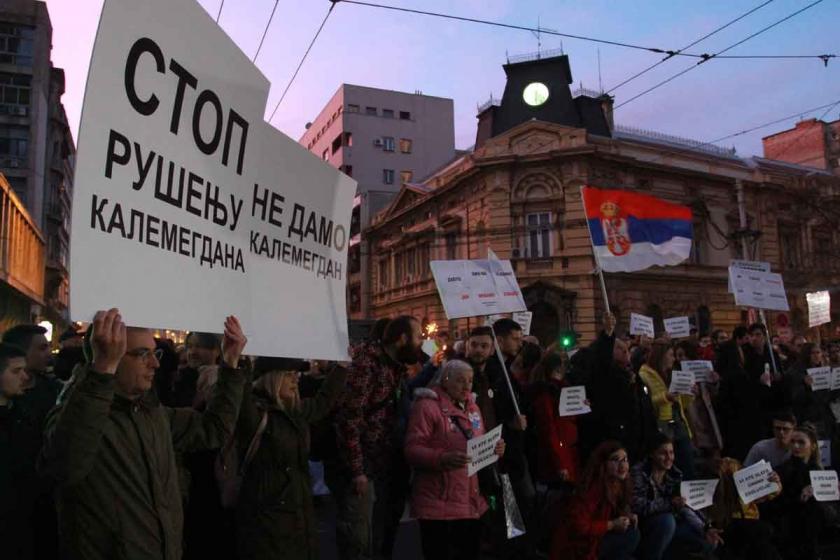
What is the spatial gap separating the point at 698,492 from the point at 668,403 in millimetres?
1528

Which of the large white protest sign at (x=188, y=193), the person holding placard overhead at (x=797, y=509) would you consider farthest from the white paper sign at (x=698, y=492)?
the large white protest sign at (x=188, y=193)

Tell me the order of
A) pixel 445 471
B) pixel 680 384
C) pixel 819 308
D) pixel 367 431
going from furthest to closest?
pixel 819 308 < pixel 680 384 < pixel 367 431 < pixel 445 471

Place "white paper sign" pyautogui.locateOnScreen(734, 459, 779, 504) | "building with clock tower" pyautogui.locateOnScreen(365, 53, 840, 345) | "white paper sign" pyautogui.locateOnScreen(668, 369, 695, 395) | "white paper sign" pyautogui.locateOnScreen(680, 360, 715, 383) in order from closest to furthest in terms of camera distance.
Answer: "white paper sign" pyautogui.locateOnScreen(734, 459, 779, 504)
"white paper sign" pyautogui.locateOnScreen(668, 369, 695, 395)
"white paper sign" pyautogui.locateOnScreen(680, 360, 715, 383)
"building with clock tower" pyautogui.locateOnScreen(365, 53, 840, 345)

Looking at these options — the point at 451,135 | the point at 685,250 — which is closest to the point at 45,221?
the point at 451,135

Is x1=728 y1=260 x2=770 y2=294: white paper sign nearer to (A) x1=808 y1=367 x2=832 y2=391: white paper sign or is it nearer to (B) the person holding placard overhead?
(A) x1=808 y1=367 x2=832 y2=391: white paper sign

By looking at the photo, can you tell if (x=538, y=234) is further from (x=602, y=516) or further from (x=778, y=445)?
(x=602, y=516)

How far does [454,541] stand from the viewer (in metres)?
4.59

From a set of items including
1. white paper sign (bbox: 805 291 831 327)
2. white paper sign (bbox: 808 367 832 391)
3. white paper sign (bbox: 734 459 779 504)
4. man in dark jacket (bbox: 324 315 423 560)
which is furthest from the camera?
white paper sign (bbox: 805 291 831 327)

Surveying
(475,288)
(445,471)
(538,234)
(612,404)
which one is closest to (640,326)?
(612,404)

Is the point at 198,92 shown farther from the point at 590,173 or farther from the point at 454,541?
the point at 590,173

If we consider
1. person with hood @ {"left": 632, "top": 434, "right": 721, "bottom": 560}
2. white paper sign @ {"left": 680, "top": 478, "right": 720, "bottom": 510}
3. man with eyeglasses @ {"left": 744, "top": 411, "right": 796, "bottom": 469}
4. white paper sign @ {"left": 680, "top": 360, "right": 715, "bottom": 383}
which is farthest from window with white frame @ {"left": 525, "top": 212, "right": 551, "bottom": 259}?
person with hood @ {"left": 632, "top": 434, "right": 721, "bottom": 560}

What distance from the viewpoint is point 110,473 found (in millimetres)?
2424

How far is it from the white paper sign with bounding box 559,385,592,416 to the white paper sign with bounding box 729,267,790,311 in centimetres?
441

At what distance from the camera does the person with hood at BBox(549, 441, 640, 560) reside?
496 cm
